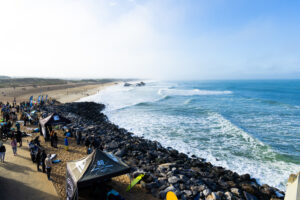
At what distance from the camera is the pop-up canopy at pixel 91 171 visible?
17.1ft

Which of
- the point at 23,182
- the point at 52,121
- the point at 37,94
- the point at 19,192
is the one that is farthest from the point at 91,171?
the point at 37,94

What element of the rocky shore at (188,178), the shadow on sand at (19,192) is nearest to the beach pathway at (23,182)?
the shadow on sand at (19,192)

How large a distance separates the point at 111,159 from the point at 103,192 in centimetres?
→ 115

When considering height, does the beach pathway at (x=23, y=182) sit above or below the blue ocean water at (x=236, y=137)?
above

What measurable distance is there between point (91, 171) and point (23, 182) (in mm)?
4557

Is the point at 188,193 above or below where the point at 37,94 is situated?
below

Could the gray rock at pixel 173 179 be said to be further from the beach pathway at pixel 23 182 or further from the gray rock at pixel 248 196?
the beach pathway at pixel 23 182

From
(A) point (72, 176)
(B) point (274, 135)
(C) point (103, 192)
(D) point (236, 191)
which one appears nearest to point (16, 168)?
(A) point (72, 176)

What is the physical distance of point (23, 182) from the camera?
293 inches

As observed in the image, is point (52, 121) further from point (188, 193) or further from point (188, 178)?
point (188, 193)

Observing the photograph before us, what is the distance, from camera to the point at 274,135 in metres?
16.3

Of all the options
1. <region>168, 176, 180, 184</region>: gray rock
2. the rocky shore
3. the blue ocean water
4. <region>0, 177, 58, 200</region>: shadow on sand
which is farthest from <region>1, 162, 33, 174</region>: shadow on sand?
the blue ocean water

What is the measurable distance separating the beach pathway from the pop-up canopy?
→ 1869 millimetres

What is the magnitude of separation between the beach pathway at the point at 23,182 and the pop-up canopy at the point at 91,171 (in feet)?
6.13
